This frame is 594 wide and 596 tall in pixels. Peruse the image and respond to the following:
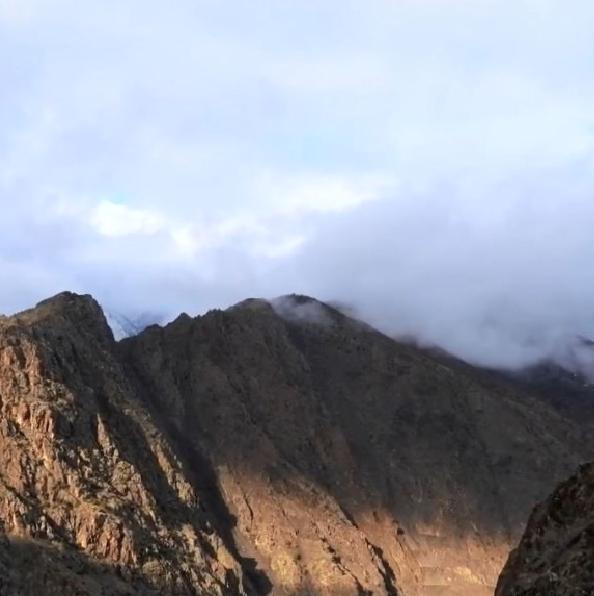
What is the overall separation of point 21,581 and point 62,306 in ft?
117

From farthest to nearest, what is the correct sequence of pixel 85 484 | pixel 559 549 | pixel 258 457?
pixel 258 457, pixel 85 484, pixel 559 549

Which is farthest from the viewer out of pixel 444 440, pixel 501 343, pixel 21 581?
pixel 501 343

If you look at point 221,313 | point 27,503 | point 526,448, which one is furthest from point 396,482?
point 27,503

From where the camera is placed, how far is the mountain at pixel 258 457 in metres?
68.6

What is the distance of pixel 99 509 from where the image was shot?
68562 mm

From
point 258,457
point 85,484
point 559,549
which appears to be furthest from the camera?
point 258,457

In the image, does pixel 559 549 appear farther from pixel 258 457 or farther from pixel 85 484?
pixel 258 457

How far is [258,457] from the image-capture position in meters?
92.9

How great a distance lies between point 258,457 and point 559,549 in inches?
3155

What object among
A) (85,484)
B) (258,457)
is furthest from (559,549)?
(258,457)

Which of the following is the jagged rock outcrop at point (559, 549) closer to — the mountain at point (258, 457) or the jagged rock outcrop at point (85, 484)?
the jagged rock outcrop at point (85, 484)

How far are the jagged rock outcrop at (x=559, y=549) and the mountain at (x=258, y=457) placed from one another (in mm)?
46606

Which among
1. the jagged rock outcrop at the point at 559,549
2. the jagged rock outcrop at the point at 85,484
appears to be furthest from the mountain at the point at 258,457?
the jagged rock outcrop at the point at 559,549

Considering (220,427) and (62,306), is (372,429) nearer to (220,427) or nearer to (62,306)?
(220,427)
